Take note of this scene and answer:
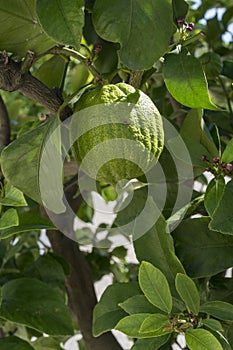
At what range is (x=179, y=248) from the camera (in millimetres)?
504

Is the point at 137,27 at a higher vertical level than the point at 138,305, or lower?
higher

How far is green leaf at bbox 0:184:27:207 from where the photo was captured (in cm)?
43

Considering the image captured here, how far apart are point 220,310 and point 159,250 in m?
0.06

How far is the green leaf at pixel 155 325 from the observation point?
0.41 metres

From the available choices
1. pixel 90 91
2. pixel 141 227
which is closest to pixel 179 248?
pixel 141 227

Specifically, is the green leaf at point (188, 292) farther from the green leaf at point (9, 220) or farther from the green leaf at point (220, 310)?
the green leaf at point (9, 220)

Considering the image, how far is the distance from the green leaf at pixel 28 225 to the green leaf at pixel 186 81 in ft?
0.45

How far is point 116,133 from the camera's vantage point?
38cm

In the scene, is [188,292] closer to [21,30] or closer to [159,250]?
[159,250]

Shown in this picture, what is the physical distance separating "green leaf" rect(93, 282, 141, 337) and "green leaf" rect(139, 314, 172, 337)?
2.5 inches

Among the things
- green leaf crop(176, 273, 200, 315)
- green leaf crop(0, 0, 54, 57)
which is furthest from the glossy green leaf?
green leaf crop(176, 273, 200, 315)

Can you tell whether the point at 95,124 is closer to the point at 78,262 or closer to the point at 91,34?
the point at 91,34

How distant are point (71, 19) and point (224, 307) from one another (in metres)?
0.21

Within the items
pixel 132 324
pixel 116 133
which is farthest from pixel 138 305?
pixel 116 133
